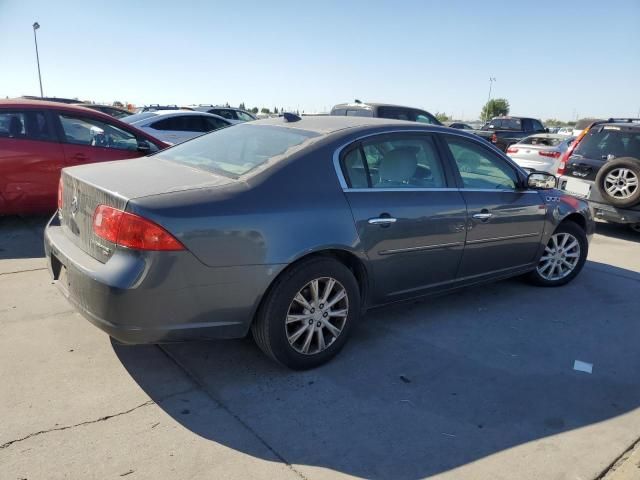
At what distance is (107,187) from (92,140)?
4.11m

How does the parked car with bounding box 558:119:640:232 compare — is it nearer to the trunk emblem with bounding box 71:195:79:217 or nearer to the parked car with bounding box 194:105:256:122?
the trunk emblem with bounding box 71:195:79:217

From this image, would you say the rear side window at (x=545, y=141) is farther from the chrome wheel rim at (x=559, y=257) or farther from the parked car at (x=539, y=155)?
the chrome wheel rim at (x=559, y=257)

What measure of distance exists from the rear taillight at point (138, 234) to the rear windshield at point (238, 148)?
691 mm

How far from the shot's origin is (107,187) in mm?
2992

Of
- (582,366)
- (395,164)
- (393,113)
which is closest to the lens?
(582,366)

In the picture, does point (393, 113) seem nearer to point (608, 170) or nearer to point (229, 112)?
point (608, 170)

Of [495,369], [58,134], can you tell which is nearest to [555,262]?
[495,369]

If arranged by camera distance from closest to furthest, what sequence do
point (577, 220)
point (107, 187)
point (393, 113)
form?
point (107, 187) < point (577, 220) < point (393, 113)

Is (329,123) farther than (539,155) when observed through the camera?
No

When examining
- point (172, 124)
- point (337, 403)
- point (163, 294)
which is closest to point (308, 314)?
point (337, 403)

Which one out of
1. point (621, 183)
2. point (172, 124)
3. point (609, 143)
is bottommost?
point (621, 183)

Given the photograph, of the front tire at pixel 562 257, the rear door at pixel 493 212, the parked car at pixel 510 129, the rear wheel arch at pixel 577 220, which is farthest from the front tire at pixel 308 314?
the parked car at pixel 510 129

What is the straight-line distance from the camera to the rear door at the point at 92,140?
20.9 ft

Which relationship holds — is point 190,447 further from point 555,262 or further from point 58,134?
point 58,134
